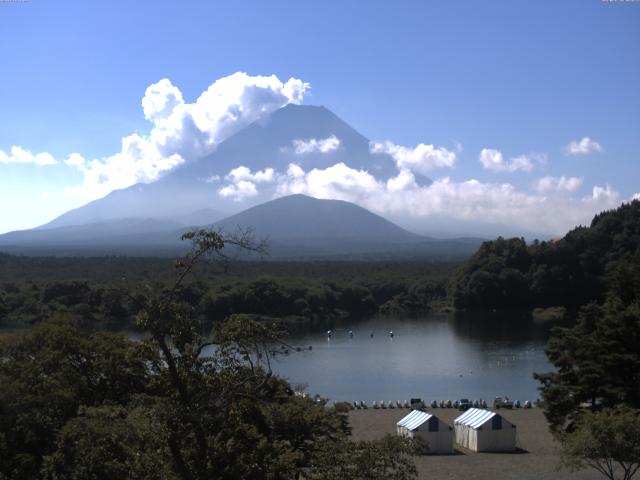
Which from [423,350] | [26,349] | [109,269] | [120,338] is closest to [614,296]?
[120,338]

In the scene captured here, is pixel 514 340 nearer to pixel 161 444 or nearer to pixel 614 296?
pixel 614 296

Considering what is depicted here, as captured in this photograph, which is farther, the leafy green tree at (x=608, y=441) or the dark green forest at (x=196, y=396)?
the leafy green tree at (x=608, y=441)

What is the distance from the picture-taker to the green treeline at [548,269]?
133ft

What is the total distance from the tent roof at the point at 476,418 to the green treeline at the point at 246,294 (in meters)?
13.3

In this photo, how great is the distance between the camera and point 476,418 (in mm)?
13727

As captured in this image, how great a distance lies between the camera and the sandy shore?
11.4 m

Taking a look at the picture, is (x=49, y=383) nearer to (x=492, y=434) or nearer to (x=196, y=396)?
(x=196, y=396)

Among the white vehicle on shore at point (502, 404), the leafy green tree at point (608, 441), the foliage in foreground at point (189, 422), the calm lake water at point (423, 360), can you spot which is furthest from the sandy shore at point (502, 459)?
the foliage in foreground at point (189, 422)

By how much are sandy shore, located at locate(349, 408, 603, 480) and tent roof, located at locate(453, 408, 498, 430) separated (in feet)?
1.64

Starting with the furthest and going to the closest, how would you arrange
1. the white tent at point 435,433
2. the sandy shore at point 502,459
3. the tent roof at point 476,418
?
the tent roof at point 476,418, the white tent at point 435,433, the sandy shore at point 502,459

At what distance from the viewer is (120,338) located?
9.80 meters

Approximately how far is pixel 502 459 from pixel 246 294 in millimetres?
24911

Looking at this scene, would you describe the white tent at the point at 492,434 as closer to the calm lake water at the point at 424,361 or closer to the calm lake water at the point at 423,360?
the calm lake water at the point at 423,360

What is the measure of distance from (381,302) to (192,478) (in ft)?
131
